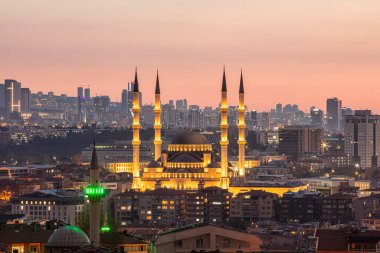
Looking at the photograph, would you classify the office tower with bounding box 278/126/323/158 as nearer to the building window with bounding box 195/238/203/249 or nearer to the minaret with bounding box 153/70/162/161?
the minaret with bounding box 153/70/162/161

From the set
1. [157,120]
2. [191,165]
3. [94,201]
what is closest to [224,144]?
[191,165]

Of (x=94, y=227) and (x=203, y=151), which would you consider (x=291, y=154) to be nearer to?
(x=203, y=151)

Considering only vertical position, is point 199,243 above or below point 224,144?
below

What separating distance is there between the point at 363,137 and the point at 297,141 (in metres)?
11.7

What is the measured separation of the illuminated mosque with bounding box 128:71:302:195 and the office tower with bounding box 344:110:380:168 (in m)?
63.9

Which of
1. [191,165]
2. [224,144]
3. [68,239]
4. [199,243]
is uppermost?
[224,144]

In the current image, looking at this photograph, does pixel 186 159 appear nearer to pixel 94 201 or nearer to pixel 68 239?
pixel 94 201

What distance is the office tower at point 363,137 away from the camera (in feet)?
585

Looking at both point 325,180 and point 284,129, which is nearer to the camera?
point 325,180

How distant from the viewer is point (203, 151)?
113625 mm

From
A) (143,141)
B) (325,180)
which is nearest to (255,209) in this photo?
(325,180)

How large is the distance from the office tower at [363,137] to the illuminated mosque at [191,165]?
210ft

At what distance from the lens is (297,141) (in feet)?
621

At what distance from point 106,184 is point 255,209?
21.0 metres
